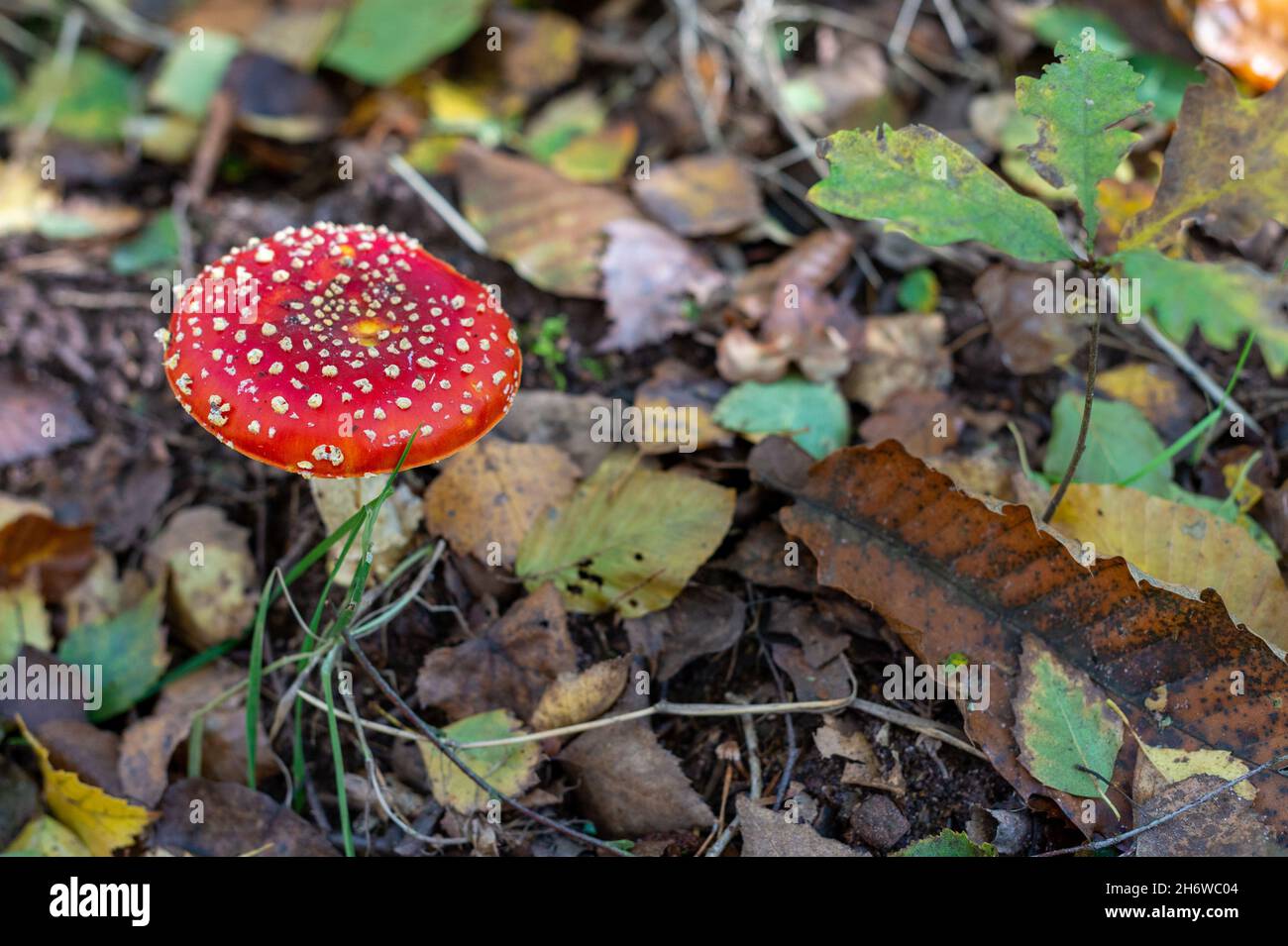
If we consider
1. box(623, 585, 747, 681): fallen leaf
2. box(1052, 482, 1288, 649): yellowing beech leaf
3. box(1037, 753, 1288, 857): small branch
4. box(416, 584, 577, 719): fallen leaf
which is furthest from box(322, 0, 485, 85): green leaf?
box(1037, 753, 1288, 857): small branch

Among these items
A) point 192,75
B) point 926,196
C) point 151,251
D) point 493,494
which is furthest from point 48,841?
point 192,75

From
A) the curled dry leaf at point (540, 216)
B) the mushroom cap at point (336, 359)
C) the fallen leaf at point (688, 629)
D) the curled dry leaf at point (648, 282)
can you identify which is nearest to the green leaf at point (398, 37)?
the curled dry leaf at point (540, 216)

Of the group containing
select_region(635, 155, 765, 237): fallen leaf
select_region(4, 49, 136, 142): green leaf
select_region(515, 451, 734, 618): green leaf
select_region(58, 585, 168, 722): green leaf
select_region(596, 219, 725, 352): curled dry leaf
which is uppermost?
select_region(4, 49, 136, 142): green leaf

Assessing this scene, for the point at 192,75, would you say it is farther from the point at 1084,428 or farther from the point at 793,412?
the point at 1084,428

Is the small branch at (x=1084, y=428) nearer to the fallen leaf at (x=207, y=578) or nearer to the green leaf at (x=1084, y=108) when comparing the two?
the green leaf at (x=1084, y=108)

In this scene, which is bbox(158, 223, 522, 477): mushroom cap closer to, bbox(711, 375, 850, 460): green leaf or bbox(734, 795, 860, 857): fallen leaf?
bbox(711, 375, 850, 460): green leaf

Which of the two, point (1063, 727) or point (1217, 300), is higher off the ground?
point (1217, 300)
